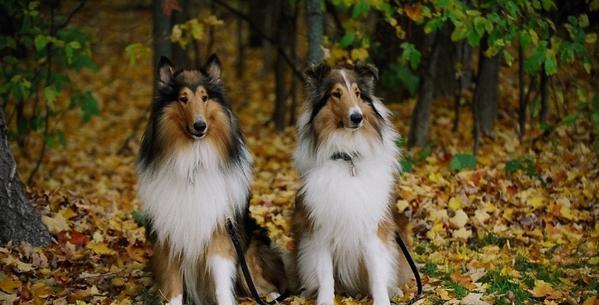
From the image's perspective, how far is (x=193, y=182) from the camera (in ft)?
16.0

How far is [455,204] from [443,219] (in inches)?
10.9

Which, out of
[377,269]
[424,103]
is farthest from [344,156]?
[424,103]

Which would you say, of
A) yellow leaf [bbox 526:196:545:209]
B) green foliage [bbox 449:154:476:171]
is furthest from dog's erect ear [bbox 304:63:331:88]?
green foliage [bbox 449:154:476:171]

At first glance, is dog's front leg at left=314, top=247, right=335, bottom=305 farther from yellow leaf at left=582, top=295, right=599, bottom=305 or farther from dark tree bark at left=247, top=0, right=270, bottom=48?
dark tree bark at left=247, top=0, right=270, bottom=48

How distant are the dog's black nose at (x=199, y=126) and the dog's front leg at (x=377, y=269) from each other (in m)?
1.34

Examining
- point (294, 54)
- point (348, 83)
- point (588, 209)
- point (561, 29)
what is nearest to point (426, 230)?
point (588, 209)

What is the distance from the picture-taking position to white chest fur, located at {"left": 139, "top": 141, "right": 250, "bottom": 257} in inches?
190

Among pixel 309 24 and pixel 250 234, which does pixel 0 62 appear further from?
pixel 250 234

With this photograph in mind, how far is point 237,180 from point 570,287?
2.42m

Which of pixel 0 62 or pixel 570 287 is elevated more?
pixel 0 62

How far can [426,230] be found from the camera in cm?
663

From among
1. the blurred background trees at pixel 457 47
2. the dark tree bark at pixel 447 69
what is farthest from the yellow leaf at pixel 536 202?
the dark tree bark at pixel 447 69

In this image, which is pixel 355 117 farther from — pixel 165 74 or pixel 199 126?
pixel 165 74

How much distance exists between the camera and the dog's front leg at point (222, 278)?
4.93 metres
